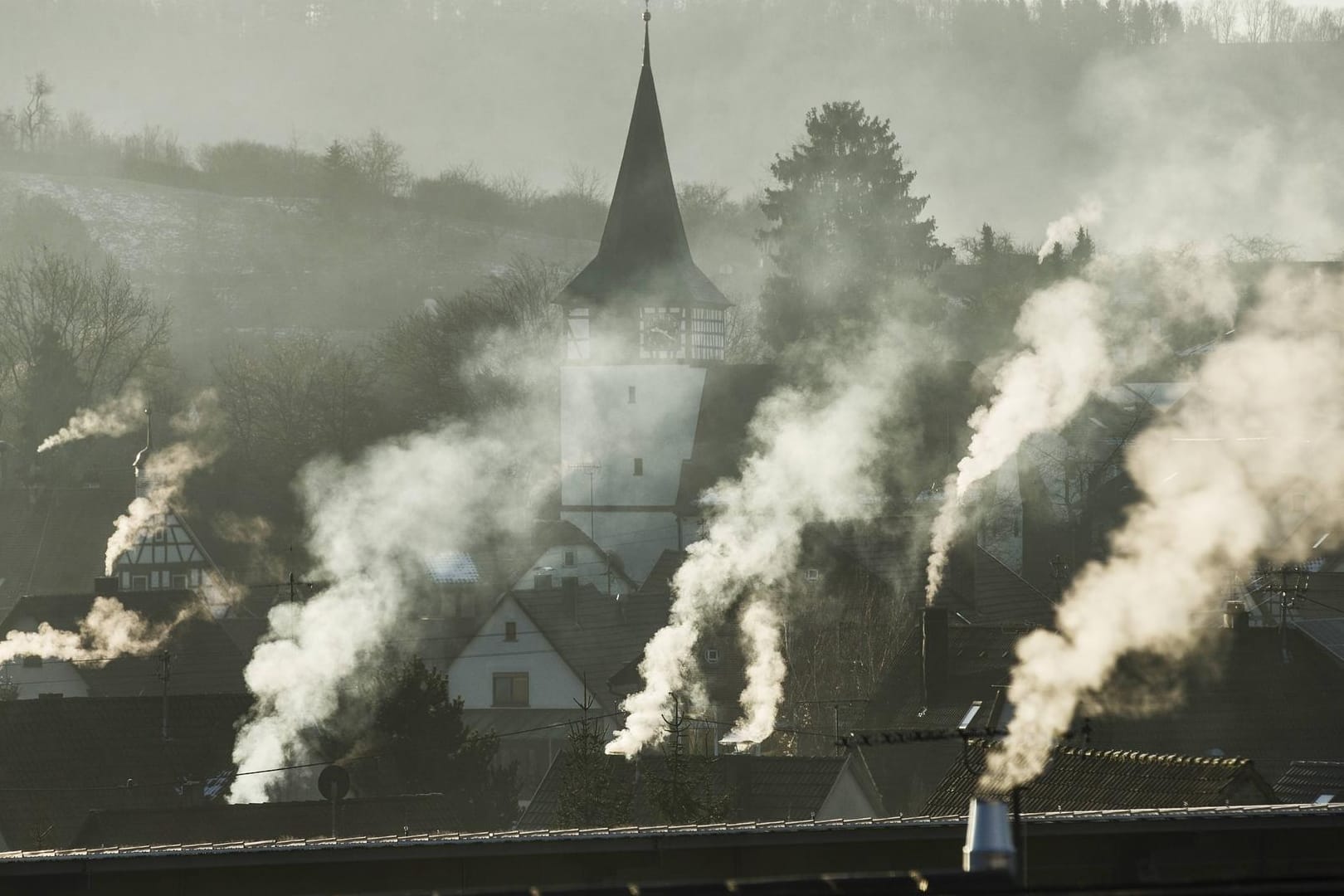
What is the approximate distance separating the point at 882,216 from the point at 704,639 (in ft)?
145

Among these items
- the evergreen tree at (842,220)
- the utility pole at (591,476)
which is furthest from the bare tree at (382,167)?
the utility pole at (591,476)

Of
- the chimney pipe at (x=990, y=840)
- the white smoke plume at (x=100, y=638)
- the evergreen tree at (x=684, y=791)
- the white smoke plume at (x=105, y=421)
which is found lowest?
the evergreen tree at (x=684, y=791)

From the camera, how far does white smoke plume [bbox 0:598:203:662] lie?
200 ft

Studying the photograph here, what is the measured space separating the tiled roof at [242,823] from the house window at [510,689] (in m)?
18.2

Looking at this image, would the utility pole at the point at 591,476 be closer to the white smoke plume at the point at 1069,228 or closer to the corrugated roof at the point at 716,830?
the white smoke plume at the point at 1069,228

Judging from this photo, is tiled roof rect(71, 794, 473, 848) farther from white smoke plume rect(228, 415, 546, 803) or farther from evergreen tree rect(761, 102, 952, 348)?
evergreen tree rect(761, 102, 952, 348)

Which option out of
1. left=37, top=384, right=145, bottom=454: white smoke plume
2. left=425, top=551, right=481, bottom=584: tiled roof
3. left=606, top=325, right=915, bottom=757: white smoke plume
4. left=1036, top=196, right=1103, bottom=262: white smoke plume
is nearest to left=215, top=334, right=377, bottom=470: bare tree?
left=37, top=384, right=145, bottom=454: white smoke plume

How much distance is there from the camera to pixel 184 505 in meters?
Result: 80.2

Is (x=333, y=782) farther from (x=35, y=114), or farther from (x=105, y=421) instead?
(x=35, y=114)

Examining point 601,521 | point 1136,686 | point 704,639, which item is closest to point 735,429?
point 601,521

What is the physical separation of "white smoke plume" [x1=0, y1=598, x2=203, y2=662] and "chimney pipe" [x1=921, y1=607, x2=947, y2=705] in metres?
27.0

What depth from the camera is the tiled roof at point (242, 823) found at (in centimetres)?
3838

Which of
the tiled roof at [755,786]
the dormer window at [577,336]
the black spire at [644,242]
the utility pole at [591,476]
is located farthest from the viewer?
the dormer window at [577,336]

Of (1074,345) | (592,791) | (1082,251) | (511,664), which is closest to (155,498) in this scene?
(511,664)
